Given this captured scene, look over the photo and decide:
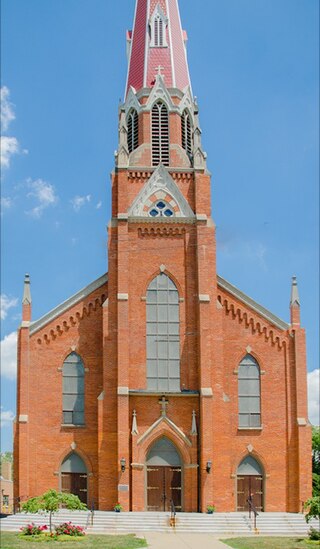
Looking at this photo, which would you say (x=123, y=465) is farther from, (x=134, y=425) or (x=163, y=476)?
(x=163, y=476)

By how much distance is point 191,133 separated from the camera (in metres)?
42.3

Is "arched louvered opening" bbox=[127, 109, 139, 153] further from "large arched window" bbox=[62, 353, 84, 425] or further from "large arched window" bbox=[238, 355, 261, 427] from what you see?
"large arched window" bbox=[238, 355, 261, 427]

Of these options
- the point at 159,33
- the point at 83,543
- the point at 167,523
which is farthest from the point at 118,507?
the point at 159,33

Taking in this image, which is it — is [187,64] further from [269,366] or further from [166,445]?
[166,445]

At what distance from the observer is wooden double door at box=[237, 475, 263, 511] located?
3753 centimetres

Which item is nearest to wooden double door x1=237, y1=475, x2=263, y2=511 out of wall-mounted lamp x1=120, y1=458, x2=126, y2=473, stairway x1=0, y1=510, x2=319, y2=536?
stairway x1=0, y1=510, x2=319, y2=536

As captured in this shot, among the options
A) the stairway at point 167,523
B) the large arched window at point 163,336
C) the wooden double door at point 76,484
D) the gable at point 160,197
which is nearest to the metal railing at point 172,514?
the stairway at point 167,523

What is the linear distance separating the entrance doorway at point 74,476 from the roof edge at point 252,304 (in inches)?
433

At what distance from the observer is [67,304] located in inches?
1549

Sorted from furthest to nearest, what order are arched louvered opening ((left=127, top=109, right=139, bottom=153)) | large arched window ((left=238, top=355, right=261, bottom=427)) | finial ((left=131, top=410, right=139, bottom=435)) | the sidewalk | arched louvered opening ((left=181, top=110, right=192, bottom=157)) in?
arched louvered opening ((left=181, top=110, right=192, bottom=157))
arched louvered opening ((left=127, top=109, right=139, bottom=153))
large arched window ((left=238, top=355, right=261, bottom=427))
finial ((left=131, top=410, right=139, bottom=435))
the sidewalk

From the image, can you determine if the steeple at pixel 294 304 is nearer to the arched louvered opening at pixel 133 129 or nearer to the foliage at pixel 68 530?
the arched louvered opening at pixel 133 129

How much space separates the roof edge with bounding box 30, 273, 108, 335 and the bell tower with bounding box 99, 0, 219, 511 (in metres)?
1.35

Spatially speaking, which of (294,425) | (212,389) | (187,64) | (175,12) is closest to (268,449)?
(294,425)

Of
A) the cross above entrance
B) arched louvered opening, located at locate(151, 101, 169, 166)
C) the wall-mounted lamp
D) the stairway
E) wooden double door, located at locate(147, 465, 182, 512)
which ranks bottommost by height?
the stairway
